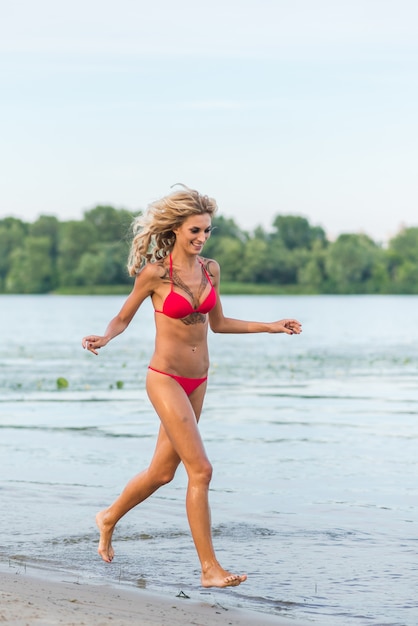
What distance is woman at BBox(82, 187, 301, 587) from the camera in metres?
6.61

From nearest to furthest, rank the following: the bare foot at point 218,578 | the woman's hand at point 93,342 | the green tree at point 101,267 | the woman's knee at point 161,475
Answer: the bare foot at point 218,578 → the woman's hand at point 93,342 → the woman's knee at point 161,475 → the green tree at point 101,267

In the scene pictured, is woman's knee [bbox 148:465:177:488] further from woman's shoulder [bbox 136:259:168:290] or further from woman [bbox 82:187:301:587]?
woman's shoulder [bbox 136:259:168:290]

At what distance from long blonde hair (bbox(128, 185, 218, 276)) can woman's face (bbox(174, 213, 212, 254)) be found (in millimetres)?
27

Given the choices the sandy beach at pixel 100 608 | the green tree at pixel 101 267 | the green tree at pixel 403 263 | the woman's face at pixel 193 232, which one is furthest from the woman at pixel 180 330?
the green tree at pixel 403 263

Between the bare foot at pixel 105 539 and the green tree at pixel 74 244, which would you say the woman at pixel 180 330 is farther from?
the green tree at pixel 74 244

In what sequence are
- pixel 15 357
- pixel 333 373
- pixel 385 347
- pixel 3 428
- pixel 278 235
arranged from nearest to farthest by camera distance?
pixel 3 428
pixel 333 373
pixel 15 357
pixel 385 347
pixel 278 235

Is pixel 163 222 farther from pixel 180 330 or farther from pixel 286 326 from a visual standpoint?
pixel 286 326

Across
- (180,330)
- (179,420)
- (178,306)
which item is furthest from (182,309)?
(179,420)

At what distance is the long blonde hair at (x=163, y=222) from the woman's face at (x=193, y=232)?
27 mm

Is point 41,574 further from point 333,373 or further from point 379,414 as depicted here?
point 333,373

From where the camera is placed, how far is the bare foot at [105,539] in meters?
7.42

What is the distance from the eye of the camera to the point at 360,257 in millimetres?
147875

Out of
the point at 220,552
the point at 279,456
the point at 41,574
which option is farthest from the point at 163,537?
the point at 279,456

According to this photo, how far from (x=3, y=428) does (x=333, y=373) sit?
11904 millimetres
